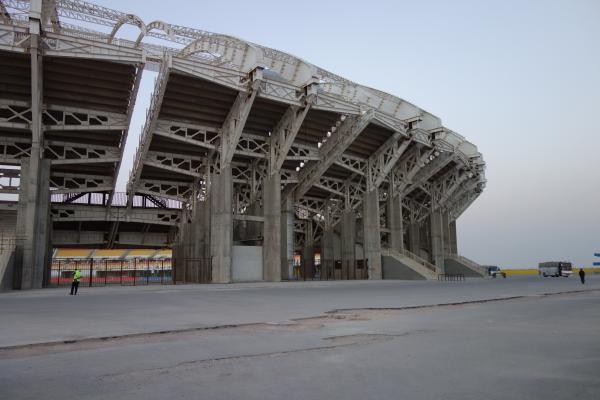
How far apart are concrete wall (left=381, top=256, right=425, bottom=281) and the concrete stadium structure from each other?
13 cm

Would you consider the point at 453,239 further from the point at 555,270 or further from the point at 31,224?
the point at 31,224

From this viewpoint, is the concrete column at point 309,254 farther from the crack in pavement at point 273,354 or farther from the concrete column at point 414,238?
the crack in pavement at point 273,354

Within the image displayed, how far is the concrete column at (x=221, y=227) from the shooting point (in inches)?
1334

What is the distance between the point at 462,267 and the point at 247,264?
3620cm

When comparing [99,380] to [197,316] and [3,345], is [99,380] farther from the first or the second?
[197,316]

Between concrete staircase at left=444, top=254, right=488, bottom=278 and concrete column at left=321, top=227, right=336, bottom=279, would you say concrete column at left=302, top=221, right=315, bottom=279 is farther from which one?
concrete staircase at left=444, top=254, right=488, bottom=278

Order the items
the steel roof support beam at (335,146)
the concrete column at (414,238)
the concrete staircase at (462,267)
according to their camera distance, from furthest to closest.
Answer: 1. the concrete staircase at (462,267)
2. the concrete column at (414,238)
3. the steel roof support beam at (335,146)

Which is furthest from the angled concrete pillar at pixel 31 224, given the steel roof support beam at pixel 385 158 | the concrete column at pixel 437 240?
the concrete column at pixel 437 240

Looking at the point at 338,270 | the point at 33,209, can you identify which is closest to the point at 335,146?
the point at 338,270

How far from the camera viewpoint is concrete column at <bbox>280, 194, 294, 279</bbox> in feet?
134

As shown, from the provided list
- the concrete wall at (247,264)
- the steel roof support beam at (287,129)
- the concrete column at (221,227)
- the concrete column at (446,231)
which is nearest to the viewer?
the steel roof support beam at (287,129)

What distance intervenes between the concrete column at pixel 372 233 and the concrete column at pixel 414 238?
576 inches

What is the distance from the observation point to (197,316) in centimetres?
1232

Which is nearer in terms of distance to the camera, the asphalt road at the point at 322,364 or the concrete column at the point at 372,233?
the asphalt road at the point at 322,364
